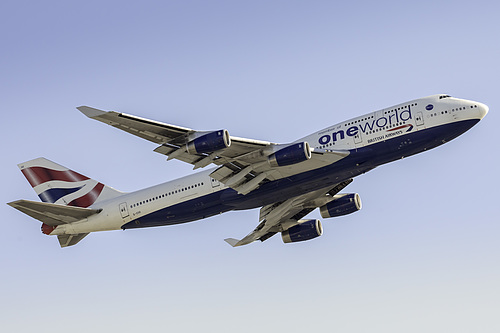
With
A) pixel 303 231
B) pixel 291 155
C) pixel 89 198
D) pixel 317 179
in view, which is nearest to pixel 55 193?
pixel 89 198

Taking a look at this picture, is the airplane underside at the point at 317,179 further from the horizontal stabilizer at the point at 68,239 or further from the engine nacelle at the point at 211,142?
the engine nacelle at the point at 211,142

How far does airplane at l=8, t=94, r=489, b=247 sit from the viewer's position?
131 ft

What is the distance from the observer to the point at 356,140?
42875mm

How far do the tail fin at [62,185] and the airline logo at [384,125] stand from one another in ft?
59.2

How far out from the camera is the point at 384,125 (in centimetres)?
4266

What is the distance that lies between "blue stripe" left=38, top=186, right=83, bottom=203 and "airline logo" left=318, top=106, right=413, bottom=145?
21.6m

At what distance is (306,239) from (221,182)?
12806 mm

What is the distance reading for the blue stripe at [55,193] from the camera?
52.2 m

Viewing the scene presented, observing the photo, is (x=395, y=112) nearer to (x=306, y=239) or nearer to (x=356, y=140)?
(x=356, y=140)

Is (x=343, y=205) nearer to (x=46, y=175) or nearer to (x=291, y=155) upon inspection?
(x=291, y=155)

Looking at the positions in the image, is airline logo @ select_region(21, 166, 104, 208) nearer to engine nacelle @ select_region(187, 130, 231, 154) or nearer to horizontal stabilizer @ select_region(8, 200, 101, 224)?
horizontal stabilizer @ select_region(8, 200, 101, 224)

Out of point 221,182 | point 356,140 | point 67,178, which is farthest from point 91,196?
point 356,140

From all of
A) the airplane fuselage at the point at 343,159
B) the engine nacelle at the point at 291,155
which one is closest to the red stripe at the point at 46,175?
the airplane fuselage at the point at 343,159

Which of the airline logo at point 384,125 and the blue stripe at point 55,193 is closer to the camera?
the airline logo at point 384,125
